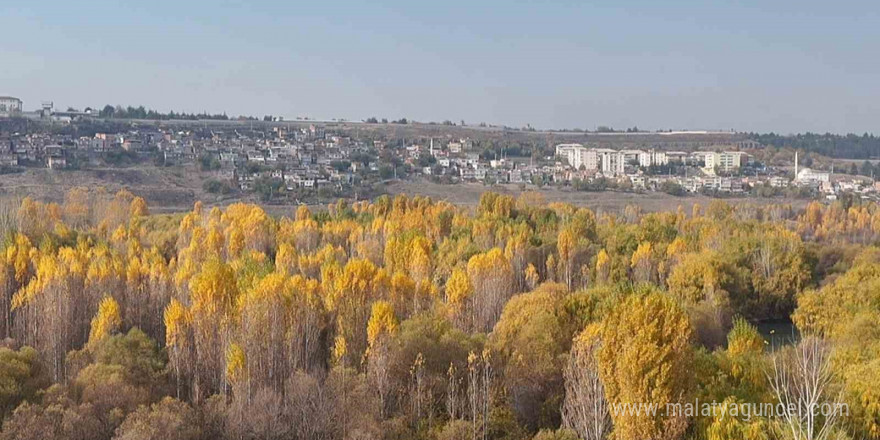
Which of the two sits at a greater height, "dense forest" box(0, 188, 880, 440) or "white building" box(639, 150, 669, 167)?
"white building" box(639, 150, 669, 167)

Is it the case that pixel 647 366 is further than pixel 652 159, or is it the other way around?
pixel 652 159

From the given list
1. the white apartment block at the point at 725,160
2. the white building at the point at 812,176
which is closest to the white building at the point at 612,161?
the white apartment block at the point at 725,160

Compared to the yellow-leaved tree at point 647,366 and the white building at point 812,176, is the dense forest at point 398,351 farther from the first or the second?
the white building at point 812,176

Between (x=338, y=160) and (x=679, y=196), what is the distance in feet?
116

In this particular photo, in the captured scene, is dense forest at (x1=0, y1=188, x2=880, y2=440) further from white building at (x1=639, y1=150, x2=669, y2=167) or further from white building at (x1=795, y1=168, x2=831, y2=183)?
white building at (x1=639, y1=150, x2=669, y2=167)

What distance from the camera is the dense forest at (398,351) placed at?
14172mm

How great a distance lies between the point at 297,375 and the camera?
17.4 metres

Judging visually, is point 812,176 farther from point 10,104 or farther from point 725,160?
point 10,104

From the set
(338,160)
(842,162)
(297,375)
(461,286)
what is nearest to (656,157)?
(842,162)

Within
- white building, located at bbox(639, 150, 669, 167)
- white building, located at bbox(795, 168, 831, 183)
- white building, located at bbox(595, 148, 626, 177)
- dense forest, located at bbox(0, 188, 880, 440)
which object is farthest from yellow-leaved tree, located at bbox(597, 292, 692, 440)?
white building, located at bbox(639, 150, 669, 167)

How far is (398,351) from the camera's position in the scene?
17734 mm

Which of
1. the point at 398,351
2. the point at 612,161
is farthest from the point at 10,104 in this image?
the point at 398,351

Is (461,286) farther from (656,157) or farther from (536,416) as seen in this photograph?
(656,157)

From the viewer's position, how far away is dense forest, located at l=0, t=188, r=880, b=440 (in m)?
14.2
